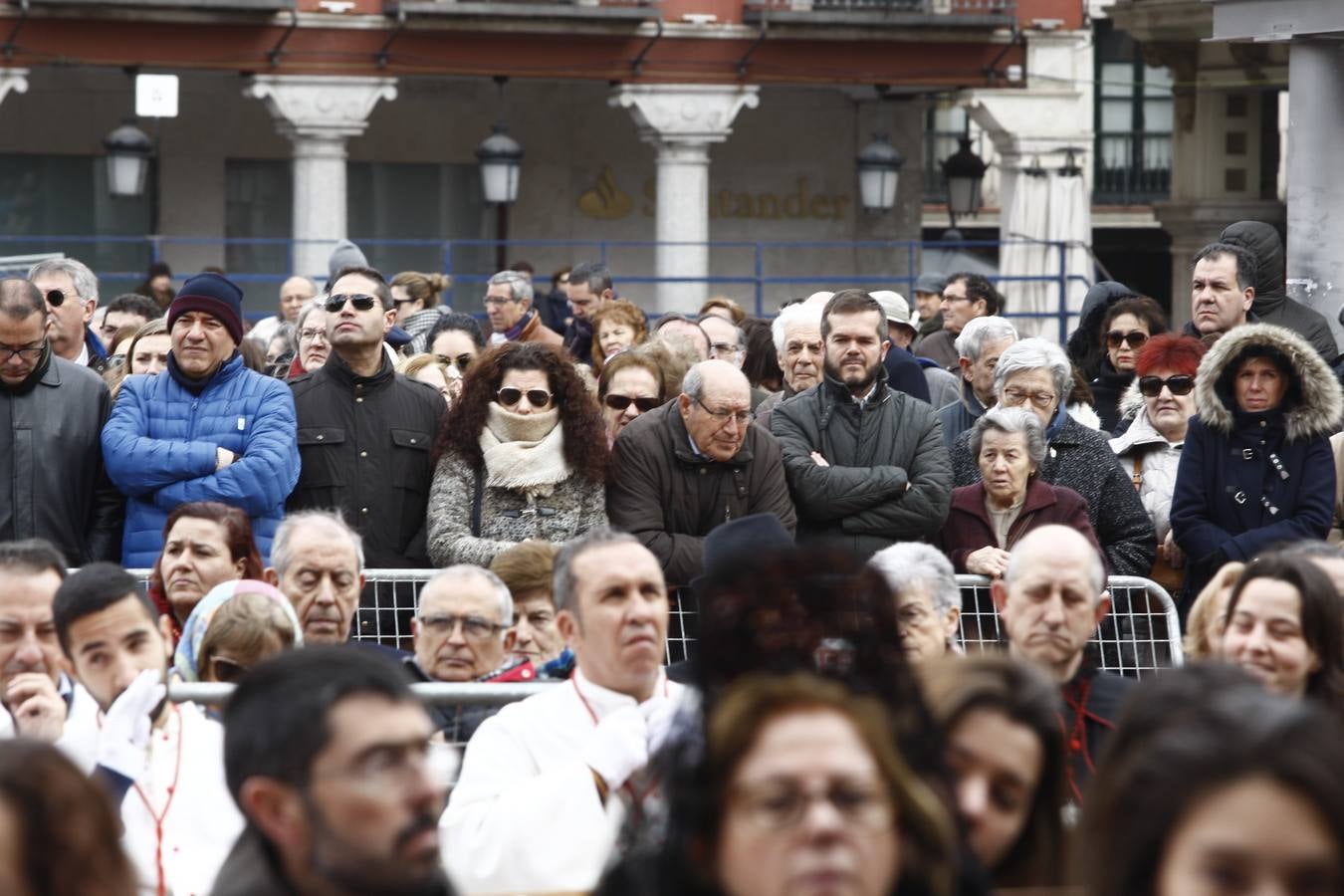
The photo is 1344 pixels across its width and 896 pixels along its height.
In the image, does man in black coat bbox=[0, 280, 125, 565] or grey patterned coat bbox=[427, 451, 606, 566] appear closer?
grey patterned coat bbox=[427, 451, 606, 566]

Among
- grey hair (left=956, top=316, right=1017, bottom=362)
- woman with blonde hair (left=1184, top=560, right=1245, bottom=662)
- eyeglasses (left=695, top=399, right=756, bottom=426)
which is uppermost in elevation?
grey hair (left=956, top=316, right=1017, bottom=362)

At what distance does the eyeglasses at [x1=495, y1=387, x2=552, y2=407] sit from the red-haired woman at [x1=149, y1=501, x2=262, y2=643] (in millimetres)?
1156

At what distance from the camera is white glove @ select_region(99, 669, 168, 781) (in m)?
5.14

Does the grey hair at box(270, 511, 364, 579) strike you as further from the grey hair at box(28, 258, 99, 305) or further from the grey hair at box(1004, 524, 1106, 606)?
the grey hair at box(28, 258, 99, 305)

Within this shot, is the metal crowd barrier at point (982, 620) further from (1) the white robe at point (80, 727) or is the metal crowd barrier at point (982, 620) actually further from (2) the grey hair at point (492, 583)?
(1) the white robe at point (80, 727)

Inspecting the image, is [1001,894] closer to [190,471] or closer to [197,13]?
[190,471]

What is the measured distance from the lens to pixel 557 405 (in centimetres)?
788

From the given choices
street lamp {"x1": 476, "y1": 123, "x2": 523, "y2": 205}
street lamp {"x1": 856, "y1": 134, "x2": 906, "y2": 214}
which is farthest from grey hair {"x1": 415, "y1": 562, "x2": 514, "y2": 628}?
street lamp {"x1": 856, "y1": 134, "x2": 906, "y2": 214}

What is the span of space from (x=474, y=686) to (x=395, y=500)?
220cm

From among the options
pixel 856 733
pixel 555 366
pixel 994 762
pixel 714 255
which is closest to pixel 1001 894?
pixel 994 762

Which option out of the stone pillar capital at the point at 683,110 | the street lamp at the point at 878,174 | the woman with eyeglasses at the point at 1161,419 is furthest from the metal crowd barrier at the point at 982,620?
the stone pillar capital at the point at 683,110

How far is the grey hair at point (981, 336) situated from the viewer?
9.21m

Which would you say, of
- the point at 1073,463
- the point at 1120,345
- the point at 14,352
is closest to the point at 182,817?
the point at 14,352

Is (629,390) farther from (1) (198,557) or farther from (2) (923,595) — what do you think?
(2) (923,595)
